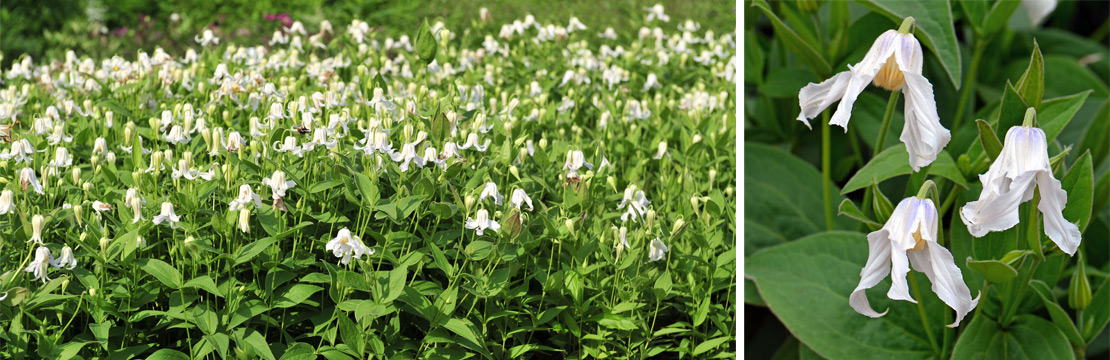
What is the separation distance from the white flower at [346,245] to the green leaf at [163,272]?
0.23 meters

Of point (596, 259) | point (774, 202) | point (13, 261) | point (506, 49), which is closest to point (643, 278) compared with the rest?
point (596, 259)

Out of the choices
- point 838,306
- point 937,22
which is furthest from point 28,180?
point 937,22

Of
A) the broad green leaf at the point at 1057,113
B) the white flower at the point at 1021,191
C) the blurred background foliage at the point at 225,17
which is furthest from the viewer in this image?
the blurred background foliage at the point at 225,17

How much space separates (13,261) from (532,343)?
0.79 m

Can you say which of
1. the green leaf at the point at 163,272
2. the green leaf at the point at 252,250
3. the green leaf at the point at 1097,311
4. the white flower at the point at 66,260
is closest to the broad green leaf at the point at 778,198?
the green leaf at the point at 1097,311

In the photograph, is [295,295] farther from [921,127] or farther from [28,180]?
[921,127]

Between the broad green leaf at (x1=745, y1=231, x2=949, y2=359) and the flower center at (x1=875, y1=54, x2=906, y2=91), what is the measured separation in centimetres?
30

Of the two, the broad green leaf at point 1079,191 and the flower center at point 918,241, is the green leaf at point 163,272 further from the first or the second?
the broad green leaf at point 1079,191

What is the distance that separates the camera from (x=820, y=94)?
0.67 meters

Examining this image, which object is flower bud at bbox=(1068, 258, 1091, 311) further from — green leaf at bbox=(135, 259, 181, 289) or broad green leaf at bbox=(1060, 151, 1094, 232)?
green leaf at bbox=(135, 259, 181, 289)

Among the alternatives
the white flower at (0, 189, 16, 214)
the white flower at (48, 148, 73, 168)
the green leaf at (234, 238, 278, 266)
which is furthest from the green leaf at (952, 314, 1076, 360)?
the white flower at (48, 148, 73, 168)

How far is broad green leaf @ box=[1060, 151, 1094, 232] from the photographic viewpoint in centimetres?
78

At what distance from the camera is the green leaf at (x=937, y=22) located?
90 centimetres

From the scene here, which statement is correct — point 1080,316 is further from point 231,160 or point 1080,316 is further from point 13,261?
point 13,261
